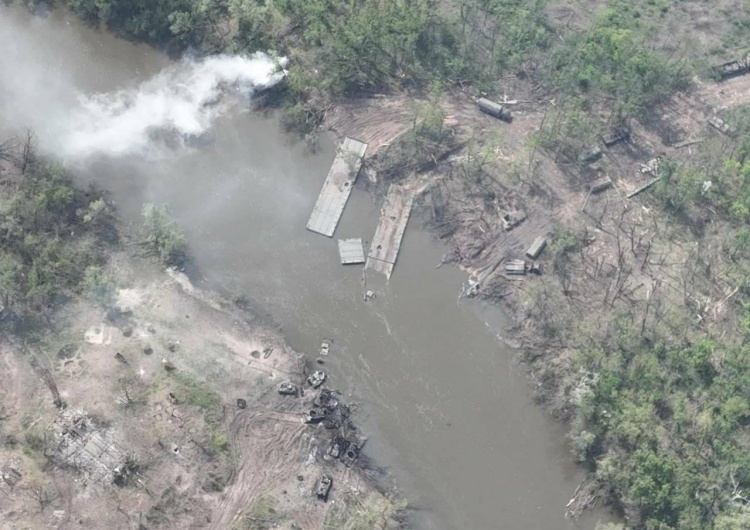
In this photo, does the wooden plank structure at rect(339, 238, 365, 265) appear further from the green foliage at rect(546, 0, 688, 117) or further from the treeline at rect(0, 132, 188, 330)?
the green foliage at rect(546, 0, 688, 117)

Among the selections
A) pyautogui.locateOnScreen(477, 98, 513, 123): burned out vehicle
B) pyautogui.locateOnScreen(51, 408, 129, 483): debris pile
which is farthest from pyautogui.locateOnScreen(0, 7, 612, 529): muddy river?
pyautogui.locateOnScreen(51, 408, 129, 483): debris pile

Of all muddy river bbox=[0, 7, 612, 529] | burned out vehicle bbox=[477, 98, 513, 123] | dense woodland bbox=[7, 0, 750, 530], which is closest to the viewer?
dense woodland bbox=[7, 0, 750, 530]

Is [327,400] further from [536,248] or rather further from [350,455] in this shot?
[536,248]

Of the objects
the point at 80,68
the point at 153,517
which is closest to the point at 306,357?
the point at 153,517

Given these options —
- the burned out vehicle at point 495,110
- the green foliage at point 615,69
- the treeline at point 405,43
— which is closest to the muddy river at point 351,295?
the treeline at point 405,43

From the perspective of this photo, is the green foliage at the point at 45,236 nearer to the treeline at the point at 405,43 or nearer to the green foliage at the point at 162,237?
the green foliage at the point at 162,237

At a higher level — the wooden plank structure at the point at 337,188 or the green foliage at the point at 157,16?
the green foliage at the point at 157,16

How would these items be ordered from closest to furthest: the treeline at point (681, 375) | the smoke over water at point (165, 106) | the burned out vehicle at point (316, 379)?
the treeline at point (681, 375), the burned out vehicle at point (316, 379), the smoke over water at point (165, 106)
